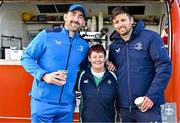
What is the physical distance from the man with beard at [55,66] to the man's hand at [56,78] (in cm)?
5

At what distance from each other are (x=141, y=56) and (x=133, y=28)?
0.95ft

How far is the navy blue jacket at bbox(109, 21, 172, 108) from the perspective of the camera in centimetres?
306

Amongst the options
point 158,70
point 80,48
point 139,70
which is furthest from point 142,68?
point 80,48

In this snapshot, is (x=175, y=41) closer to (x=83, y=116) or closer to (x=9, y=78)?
(x=83, y=116)

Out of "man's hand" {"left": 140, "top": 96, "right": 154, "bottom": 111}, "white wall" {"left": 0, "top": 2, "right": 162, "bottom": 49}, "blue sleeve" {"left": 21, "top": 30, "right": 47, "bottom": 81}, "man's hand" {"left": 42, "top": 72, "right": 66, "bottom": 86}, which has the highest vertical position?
"white wall" {"left": 0, "top": 2, "right": 162, "bottom": 49}

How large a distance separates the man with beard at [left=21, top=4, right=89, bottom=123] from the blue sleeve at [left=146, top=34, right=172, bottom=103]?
68 cm

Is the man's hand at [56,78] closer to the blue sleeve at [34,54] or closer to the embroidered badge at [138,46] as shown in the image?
the blue sleeve at [34,54]

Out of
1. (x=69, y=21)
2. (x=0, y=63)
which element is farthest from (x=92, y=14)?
(x=69, y=21)

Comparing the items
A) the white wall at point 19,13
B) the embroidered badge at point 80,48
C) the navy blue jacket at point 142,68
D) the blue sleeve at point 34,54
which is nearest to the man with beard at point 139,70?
the navy blue jacket at point 142,68

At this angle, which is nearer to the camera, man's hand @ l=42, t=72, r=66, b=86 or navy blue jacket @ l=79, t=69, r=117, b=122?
man's hand @ l=42, t=72, r=66, b=86

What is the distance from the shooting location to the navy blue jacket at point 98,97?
10.5ft

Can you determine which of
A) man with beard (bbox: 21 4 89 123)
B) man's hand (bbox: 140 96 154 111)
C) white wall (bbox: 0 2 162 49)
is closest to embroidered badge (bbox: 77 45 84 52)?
man with beard (bbox: 21 4 89 123)

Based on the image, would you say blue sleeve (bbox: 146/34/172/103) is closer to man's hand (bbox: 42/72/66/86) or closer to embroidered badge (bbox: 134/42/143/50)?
embroidered badge (bbox: 134/42/143/50)

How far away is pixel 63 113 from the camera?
3.23 m
